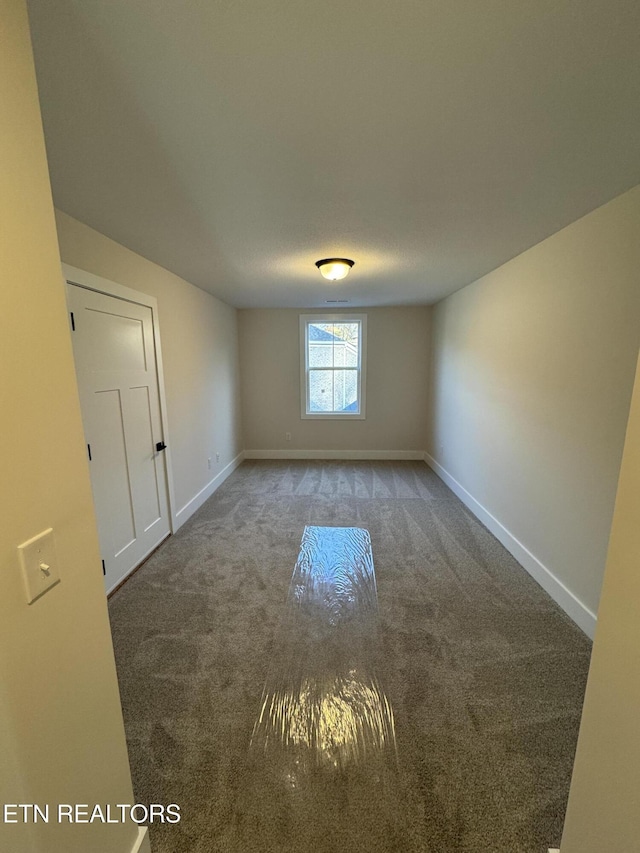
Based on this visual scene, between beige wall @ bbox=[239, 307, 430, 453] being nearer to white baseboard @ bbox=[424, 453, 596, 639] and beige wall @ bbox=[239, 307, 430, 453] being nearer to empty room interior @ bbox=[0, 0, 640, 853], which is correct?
empty room interior @ bbox=[0, 0, 640, 853]

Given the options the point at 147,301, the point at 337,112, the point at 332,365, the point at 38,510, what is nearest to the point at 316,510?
the point at 147,301

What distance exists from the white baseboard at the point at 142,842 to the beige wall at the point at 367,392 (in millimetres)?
4574

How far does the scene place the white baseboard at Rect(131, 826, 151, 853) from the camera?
101 cm

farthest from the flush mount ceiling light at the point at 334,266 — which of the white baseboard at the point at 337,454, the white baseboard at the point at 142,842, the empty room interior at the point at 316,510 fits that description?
the white baseboard at the point at 337,454

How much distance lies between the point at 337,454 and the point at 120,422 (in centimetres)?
357

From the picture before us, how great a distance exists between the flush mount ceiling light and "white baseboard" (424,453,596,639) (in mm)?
2524

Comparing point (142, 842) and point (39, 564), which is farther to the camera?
point (142, 842)

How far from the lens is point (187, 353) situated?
3.45 meters

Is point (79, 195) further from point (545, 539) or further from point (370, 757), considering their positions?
point (545, 539)

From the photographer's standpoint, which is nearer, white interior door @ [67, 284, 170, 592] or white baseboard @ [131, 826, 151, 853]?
white baseboard @ [131, 826, 151, 853]

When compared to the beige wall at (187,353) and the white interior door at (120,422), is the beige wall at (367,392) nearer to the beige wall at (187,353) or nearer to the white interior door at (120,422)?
the beige wall at (187,353)

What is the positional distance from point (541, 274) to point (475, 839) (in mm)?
2878

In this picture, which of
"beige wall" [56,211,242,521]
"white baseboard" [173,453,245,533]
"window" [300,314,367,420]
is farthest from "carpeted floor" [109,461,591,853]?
"window" [300,314,367,420]

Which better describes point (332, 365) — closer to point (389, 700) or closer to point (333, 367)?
point (333, 367)
